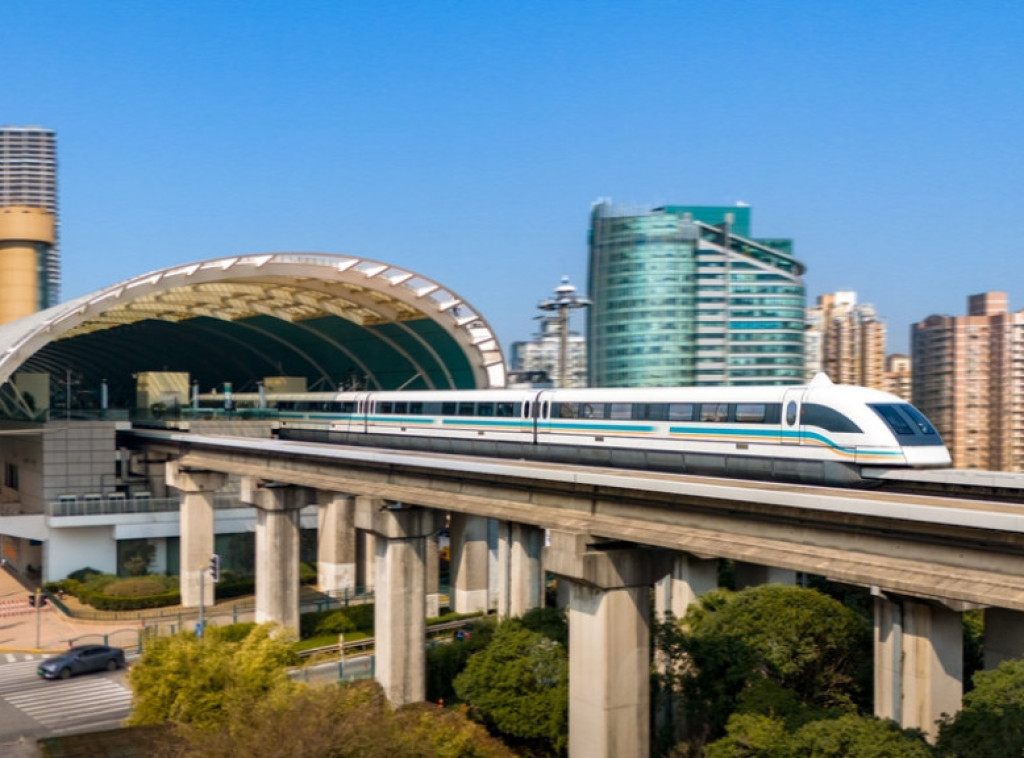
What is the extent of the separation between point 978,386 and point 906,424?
391 ft

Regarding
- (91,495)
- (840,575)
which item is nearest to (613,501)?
(840,575)

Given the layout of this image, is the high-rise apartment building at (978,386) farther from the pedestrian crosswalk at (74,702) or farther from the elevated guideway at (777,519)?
the pedestrian crosswalk at (74,702)

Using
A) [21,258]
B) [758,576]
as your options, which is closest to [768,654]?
[758,576]

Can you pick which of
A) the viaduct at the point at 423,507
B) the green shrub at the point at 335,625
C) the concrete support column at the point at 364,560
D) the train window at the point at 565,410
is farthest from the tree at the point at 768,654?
the concrete support column at the point at 364,560

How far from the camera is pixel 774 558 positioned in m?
21.3

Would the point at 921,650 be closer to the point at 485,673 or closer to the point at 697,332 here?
the point at 485,673

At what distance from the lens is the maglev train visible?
86.2 feet

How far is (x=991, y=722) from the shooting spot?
2334cm

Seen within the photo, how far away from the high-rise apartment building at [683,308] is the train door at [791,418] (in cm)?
13300

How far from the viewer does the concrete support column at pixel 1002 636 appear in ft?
108

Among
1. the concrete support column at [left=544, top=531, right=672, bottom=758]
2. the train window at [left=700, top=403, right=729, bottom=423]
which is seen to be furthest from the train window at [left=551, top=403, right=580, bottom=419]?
the concrete support column at [left=544, top=531, right=672, bottom=758]

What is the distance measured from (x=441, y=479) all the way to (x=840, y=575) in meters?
16.2

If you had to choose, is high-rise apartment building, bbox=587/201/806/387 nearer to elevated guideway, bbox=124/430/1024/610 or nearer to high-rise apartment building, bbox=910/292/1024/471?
high-rise apartment building, bbox=910/292/1024/471

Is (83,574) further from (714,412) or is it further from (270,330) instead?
(714,412)
